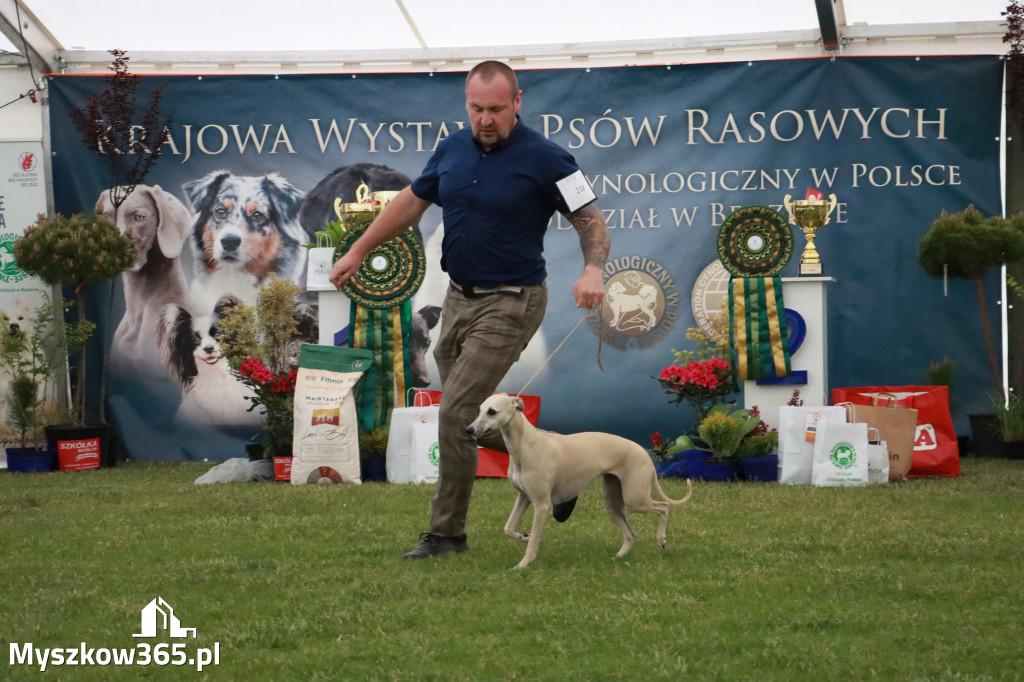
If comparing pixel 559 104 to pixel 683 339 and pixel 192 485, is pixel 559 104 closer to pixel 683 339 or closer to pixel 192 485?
pixel 683 339

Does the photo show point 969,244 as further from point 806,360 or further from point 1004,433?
point 806,360

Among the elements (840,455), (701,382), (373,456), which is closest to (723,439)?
(701,382)

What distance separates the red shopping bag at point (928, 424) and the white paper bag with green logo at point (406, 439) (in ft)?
8.90

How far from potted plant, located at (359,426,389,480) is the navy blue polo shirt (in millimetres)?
3255

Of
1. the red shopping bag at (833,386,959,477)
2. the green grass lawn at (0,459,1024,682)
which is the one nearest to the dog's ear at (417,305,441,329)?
the green grass lawn at (0,459,1024,682)

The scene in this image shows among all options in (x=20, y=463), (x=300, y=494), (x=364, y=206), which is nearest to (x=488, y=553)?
(x=300, y=494)

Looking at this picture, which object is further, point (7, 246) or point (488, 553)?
point (7, 246)

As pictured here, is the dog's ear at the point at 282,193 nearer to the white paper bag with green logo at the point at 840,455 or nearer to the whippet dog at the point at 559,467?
the white paper bag with green logo at the point at 840,455

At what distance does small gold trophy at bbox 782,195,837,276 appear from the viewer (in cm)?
782

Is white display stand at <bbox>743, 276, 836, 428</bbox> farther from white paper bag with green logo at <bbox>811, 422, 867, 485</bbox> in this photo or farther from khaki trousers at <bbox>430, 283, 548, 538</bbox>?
khaki trousers at <bbox>430, 283, 548, 538</bbox>

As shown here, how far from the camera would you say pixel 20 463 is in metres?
8.48

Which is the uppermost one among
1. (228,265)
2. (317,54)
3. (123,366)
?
(317,54)

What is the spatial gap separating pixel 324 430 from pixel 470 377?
3073 mm

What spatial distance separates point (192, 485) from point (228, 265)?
2.43m
